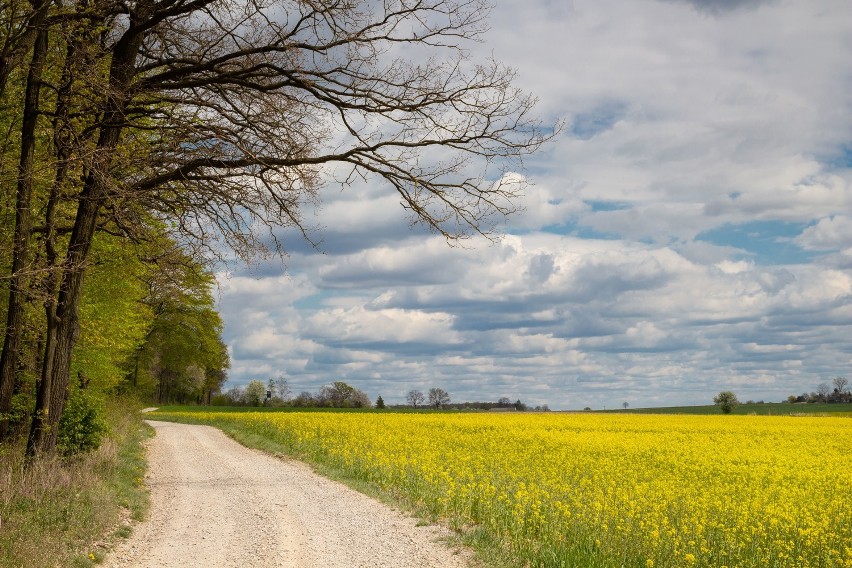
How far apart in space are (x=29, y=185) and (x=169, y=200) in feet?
9.58

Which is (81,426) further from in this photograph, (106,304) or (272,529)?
(272,529)

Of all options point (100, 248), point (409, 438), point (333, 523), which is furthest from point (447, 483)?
point (100, 248)

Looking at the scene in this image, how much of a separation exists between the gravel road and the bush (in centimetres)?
191

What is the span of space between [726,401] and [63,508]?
263 ft

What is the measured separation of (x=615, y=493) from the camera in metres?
13.9

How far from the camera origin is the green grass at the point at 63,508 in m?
9.55

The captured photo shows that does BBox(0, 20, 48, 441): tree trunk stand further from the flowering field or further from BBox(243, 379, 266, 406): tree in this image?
BBox(243, 379, 266, 406): tree

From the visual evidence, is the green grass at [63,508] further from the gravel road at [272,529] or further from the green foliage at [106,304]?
the green foliage at [106,304]

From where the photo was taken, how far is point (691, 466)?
68.1ft

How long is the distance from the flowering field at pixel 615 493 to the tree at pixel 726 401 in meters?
54.9

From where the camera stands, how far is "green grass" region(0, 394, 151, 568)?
376 inches

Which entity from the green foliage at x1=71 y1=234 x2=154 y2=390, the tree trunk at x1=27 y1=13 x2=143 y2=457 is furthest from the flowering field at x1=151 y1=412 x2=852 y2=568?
the green foliage at x1=71 y1=234 x2=154 y2=390

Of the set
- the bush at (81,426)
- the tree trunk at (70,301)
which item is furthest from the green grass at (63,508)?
the bush at (81,426)

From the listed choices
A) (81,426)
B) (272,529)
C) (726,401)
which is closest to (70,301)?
(81,426)
